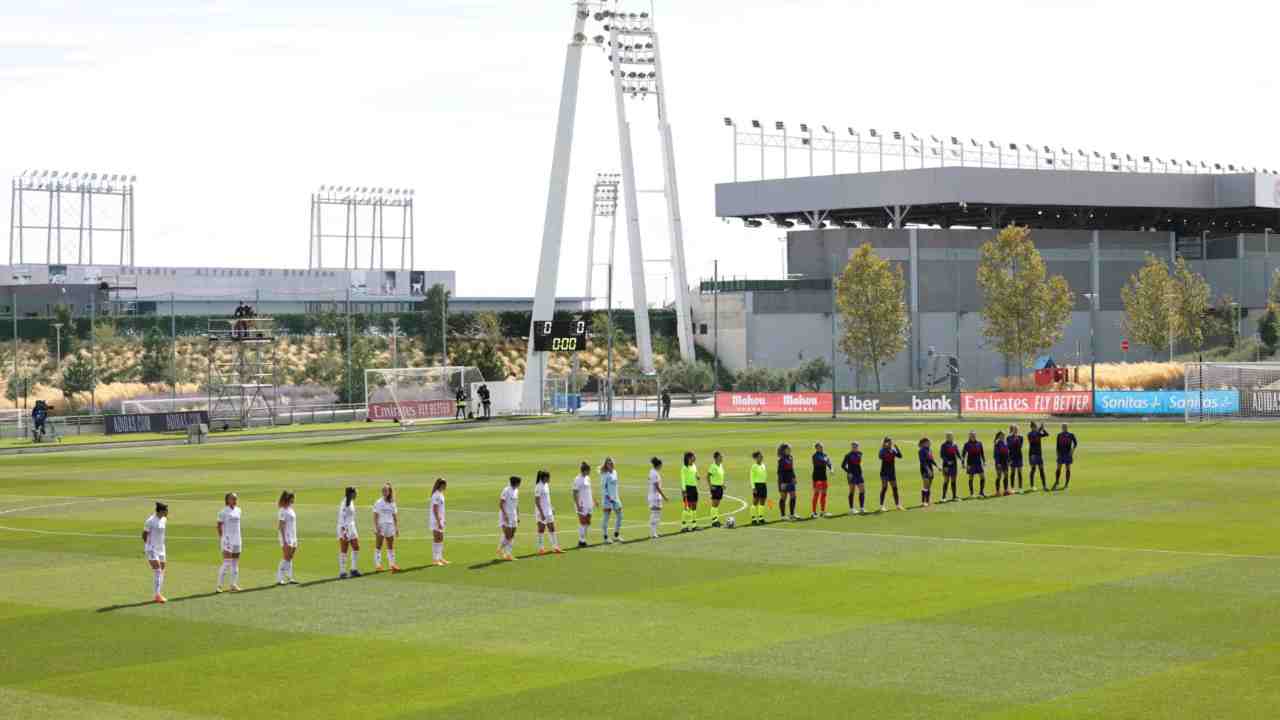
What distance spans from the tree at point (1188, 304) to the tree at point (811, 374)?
Result: 1075 inches

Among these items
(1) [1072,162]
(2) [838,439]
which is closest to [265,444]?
(2) [838,439]

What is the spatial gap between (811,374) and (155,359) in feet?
173

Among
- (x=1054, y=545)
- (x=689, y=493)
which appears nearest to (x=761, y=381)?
(x=689, y=493)

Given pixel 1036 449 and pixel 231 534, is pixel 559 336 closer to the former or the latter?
pixel 1036 449

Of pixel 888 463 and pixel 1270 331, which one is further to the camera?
pixel 1270 331

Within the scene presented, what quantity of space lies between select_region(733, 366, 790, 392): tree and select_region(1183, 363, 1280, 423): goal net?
1757 inches

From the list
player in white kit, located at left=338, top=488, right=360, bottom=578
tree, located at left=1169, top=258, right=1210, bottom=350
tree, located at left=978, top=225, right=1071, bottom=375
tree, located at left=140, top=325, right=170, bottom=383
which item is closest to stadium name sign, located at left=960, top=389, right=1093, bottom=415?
tree, located at left=978, top=225, right=1071, bottom=375

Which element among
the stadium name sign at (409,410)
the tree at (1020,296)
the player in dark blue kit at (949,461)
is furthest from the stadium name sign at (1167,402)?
the player in dark blue kit at (949,461)

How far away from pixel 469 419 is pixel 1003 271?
4339 centimetres

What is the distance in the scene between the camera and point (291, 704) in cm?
1986

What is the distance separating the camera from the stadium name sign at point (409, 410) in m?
94.9

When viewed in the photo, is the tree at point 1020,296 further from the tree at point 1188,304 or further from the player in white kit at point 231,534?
the player in white kit at point 231,534

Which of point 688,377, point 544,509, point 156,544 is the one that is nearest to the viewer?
point 156,544

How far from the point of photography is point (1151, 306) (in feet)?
405
